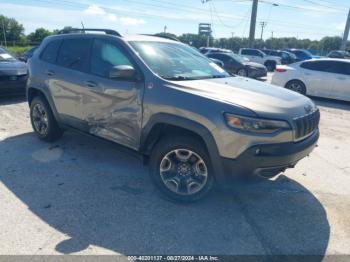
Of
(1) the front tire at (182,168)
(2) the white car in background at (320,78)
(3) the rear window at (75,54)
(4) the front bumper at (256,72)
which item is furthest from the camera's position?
(4) the front bumper at (256,72)

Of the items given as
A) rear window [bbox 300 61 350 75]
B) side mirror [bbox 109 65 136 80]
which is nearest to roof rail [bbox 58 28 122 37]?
side mirror [bbox 109 65 136 80]

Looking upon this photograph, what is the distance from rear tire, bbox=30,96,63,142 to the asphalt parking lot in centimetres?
38

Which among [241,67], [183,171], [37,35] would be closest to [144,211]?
[183,171]

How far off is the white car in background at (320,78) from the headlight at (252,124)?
9.10 meters

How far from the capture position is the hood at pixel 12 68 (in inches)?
348

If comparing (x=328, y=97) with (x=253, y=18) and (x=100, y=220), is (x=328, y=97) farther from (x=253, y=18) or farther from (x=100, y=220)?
(x=253, y=18)

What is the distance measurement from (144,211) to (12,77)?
22.8 ft

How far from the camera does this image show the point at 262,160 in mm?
3260

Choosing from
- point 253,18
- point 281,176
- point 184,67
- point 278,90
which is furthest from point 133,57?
point 253,18

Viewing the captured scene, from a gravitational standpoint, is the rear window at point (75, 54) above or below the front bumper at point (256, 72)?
above

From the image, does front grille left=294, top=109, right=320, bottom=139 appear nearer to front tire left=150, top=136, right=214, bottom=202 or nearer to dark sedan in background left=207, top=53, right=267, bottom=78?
front tire left=150, top=136, right=214, bottom=202

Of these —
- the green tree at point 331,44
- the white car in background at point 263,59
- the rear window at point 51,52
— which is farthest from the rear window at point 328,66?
the green tree at point 331,44

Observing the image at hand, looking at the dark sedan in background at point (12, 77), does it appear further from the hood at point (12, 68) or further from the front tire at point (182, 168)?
the front tire at point (182, 168)

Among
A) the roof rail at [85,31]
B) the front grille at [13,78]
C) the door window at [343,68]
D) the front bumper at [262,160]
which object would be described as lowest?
the front grille at [13,78]
